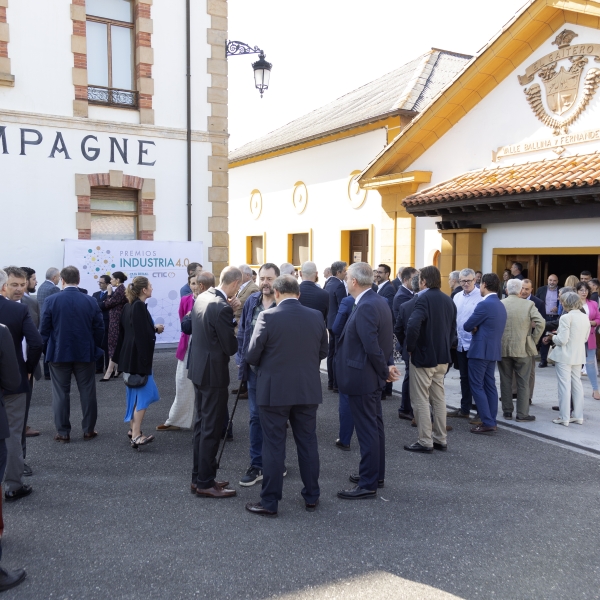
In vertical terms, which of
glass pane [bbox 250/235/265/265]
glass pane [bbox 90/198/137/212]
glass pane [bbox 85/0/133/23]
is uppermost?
glass pane [bbox 85/0/133/23]

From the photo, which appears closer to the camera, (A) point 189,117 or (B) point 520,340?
(B) point 520,340

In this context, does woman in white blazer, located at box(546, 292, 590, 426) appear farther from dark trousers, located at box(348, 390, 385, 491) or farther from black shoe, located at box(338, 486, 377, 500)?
black shoe, located at box(338, 486, 377, 500)

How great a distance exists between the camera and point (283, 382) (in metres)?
4.48

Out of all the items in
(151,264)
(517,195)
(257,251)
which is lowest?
(151,264)

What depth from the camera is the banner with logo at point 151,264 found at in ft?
38.0

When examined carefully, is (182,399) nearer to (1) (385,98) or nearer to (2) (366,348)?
(2) (366,348)

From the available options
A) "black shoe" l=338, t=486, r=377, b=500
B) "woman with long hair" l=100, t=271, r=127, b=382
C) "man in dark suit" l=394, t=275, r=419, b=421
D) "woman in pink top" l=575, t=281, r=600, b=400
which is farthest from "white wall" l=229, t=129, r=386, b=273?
"black shoe" l=338, t=486, r=377, b=500

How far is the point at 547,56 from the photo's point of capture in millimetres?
12023

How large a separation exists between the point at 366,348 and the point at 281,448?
109 centimetres

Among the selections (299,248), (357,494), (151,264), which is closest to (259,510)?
(357,494)

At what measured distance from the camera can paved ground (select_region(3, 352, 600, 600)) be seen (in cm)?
363

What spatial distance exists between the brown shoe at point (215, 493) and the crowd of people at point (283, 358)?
1 cm

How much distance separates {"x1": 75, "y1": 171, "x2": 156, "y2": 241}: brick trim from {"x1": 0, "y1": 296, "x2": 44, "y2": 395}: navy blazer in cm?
783

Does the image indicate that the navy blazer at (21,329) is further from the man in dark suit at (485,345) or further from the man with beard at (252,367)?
the man in dark suit at (485,345)
